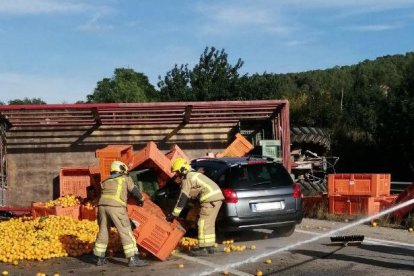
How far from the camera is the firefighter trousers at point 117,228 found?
28.8ft

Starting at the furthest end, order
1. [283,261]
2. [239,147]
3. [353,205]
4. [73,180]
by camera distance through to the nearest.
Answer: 1. [239,147]
2. [73,180]
3. [353,205]
4. [283,261]

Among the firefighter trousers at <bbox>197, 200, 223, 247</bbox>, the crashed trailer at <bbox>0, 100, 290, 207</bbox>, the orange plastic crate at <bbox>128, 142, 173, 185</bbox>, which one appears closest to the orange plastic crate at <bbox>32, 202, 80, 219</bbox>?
the orange plastic crate at <bbox>128, 142, 173, 185</bbox>

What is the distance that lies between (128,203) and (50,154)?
729 centimetres

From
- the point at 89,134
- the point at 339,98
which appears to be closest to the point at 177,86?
the point at 339,98

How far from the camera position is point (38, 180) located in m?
16.3

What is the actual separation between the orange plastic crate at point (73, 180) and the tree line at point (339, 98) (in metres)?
11.7

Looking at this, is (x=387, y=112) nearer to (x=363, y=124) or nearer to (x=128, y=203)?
(x=363, y=124)

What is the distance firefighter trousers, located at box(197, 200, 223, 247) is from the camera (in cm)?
942

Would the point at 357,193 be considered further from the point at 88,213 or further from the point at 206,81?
the point at 206,81

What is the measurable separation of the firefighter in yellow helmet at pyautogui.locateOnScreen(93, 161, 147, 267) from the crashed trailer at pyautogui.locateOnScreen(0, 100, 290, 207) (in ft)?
21.8

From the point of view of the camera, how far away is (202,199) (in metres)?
9.60

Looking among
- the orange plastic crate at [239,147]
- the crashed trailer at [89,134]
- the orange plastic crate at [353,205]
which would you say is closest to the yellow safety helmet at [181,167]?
the orange plastic crate at [353,205]

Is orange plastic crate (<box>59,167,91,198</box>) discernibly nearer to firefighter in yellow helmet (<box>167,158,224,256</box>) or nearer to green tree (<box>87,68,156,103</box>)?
firefighter in yellow helmet (<box>167,158,224,256</box>)

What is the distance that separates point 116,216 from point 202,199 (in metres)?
1.56
